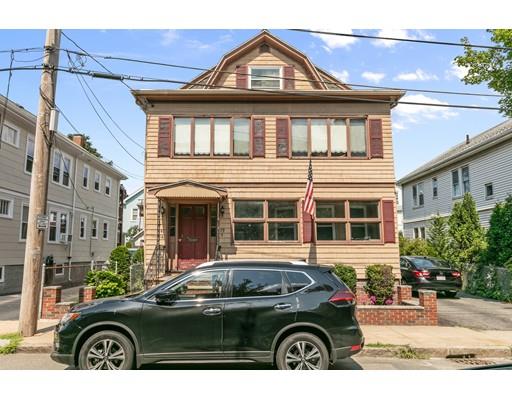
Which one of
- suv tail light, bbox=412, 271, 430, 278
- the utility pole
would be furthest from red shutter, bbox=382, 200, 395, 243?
the utility pole

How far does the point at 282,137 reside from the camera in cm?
1354

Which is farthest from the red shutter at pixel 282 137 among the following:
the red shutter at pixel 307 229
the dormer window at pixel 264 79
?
the red shutter at pixel 307 229

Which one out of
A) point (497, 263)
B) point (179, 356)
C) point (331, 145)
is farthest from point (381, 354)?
point (497, 263)

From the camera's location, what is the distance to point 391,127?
13594mm

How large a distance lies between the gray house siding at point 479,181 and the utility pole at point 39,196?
70.6ft

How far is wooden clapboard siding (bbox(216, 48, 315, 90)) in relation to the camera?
14.5 metres

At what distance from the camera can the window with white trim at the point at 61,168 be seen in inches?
821

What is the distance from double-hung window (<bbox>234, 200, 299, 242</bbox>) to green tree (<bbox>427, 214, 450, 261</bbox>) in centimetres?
909

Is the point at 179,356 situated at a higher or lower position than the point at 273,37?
lower

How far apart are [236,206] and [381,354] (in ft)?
23.6

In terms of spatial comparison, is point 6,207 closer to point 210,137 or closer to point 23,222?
point 23,222

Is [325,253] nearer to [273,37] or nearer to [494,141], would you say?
[273,37]

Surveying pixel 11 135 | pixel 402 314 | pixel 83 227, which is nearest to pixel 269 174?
pixel 402 314

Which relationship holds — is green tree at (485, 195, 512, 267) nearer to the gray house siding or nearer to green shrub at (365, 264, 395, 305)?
the gray house siding
